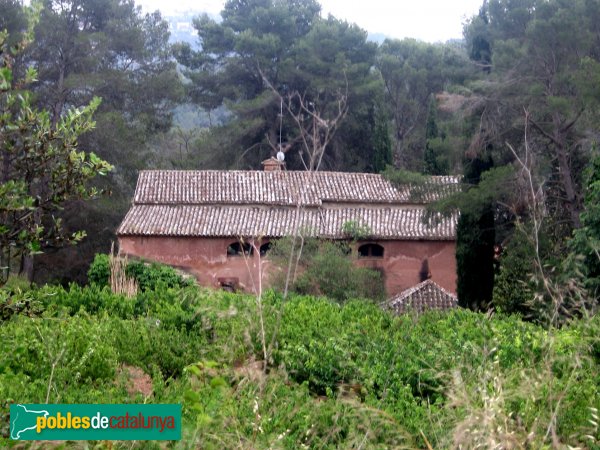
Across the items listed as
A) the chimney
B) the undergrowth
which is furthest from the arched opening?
the undergrowth

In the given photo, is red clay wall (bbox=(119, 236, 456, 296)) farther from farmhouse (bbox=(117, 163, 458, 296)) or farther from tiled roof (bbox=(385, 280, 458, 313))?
tiled roof (bbox=(385, 280, 458, 313))

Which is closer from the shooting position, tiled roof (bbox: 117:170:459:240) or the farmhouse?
the farmhouse

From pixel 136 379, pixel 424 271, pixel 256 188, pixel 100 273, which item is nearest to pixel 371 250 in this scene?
pixel 424 271

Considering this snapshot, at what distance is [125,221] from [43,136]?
946 inches

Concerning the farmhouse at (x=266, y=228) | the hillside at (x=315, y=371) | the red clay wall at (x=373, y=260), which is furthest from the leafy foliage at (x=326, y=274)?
the hillside at (x=315, y=371)

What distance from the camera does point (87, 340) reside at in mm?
8453

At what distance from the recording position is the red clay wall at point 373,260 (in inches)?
1130

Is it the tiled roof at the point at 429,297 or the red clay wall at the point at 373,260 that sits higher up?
the red clay wall at the point at 373,260

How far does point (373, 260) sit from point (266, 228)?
3.78 metres

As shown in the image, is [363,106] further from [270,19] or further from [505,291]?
[505,291]

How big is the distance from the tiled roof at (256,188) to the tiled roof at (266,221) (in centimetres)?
29

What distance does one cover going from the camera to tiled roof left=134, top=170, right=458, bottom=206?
99.1 feet

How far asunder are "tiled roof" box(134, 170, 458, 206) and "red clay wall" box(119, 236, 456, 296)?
6.12 feet

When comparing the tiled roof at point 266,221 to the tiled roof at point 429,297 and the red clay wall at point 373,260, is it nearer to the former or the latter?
the red clay wall at point 373,260
